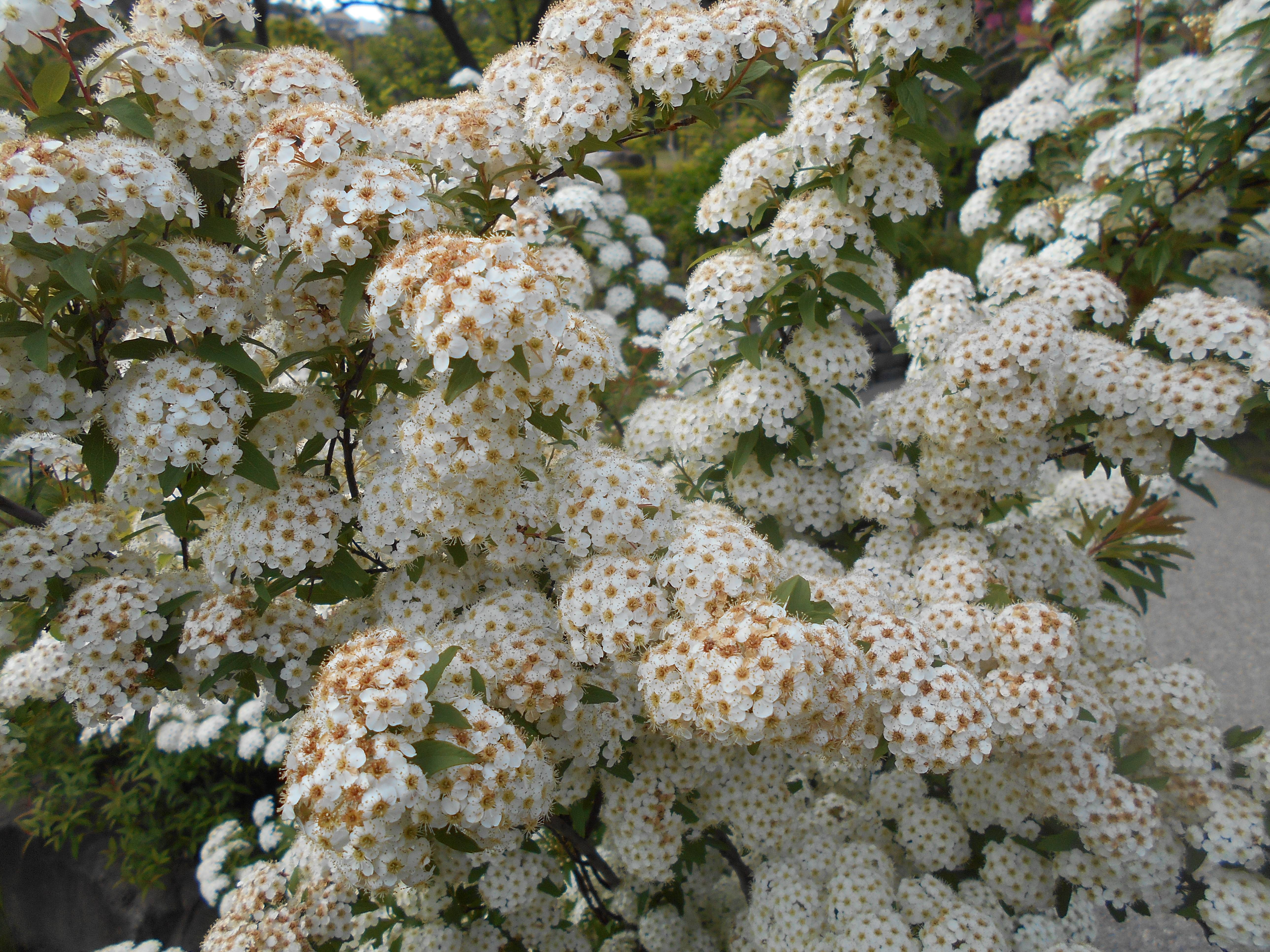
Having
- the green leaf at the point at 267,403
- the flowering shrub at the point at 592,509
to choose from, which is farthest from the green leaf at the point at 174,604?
the green leaf at the point at 267,403

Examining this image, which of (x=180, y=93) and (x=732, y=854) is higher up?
(x=180, y=93)

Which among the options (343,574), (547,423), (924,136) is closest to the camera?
(547,423)

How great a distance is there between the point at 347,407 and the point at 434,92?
11.9m

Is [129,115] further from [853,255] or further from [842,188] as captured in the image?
[853,255]

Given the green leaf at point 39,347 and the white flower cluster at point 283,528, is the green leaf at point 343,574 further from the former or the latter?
the green leaf at point 39,347

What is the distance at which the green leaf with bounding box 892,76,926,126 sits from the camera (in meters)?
2.54

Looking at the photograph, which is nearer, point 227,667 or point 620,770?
point 227,667

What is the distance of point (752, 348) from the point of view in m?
2.88

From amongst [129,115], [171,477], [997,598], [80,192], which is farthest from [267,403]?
[997,598]

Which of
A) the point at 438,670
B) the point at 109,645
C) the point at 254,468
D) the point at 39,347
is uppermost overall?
the point at 39,347

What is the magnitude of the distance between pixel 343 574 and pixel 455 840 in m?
0.91

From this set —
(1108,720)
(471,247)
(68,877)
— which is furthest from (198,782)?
(1108,720)

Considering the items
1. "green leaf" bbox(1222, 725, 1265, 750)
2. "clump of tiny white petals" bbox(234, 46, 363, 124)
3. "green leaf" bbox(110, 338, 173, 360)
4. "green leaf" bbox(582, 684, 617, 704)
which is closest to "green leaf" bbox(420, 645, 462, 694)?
"green leaf" bbox(582, 684, 617, 704)

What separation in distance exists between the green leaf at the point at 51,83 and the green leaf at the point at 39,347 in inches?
25.9
